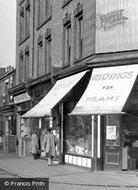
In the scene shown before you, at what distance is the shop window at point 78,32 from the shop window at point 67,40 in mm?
954

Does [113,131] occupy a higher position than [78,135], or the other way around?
[113,131]

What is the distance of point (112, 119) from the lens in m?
17.6

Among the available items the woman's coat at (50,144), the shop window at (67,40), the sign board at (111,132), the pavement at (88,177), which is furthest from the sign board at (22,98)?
the sign board at (111,132)

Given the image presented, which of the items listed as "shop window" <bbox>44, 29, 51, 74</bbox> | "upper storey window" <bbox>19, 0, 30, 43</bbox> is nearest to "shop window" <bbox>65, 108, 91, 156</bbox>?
"shop window" <bbox>44, 29, 51, 74</bbox>

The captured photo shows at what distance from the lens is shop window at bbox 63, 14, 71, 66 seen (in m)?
22.1

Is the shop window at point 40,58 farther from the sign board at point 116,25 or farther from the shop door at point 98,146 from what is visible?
the shop door at point 98,146

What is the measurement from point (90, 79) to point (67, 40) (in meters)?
5.27

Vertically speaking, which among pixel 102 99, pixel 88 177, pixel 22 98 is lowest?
pixel 88 177

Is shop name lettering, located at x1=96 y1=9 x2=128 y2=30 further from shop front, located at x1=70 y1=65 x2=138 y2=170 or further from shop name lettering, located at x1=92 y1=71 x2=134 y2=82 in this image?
shop name lettering, located at x1=92 y1=71 x2=134 y2=82

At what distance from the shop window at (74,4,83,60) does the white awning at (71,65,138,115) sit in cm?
311

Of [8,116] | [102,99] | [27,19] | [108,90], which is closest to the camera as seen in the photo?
[102,99]

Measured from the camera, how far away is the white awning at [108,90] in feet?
50.5

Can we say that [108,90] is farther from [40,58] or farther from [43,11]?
[43,11]

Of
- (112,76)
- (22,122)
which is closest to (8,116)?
(22,122)
